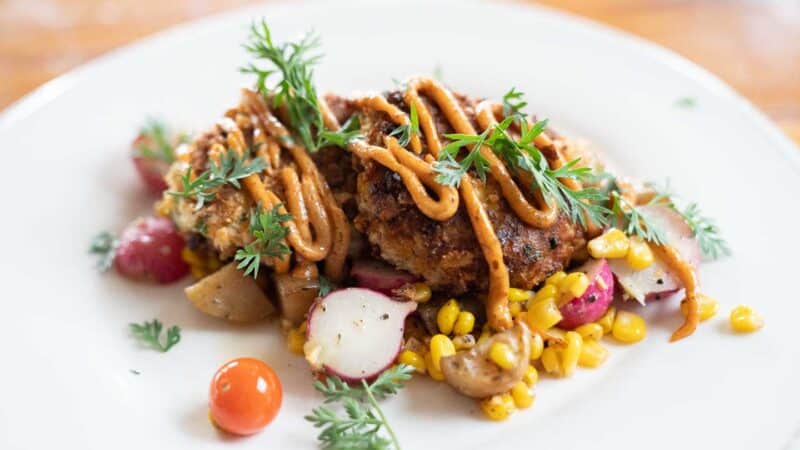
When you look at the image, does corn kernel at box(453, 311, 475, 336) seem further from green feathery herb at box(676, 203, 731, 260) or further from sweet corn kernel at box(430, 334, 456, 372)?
green feathery herb at box(676, 203, 731, 260)

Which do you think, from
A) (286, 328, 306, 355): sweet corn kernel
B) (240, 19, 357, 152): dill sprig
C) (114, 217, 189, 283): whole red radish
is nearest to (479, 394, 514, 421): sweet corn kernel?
(286, 328, 306, 355): sweet corn kernel

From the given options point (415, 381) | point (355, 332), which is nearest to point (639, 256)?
point (415, 381)

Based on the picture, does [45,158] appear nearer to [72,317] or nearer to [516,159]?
[72,317]

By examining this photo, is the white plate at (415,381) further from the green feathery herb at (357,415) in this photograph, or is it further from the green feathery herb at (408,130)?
the green feathery herb at (408,130)

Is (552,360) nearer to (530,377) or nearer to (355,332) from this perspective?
(530,377)

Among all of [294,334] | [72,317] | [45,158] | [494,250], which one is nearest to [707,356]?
[494,250]

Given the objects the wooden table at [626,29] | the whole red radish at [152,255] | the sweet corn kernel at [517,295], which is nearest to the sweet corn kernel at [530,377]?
the sweet corn kernel at [517,295]
